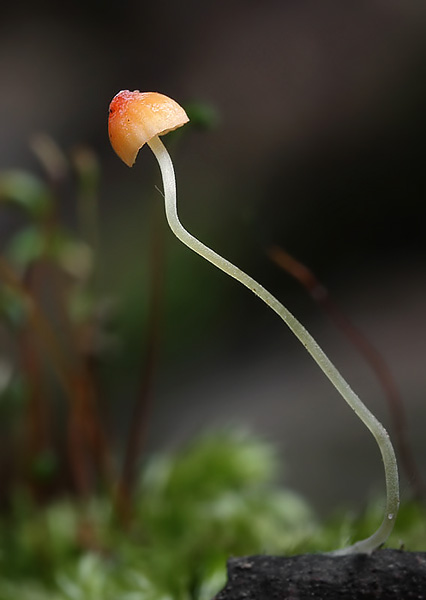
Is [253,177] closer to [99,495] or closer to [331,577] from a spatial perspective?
[99,495]

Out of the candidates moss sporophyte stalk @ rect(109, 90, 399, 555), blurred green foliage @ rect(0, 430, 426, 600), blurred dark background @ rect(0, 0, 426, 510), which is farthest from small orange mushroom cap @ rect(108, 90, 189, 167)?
blurred dark background @ rect(0, 0, 426, 510)

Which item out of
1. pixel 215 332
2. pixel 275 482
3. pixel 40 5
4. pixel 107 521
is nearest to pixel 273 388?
pixel 215 332

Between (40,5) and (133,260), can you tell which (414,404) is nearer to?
(133,260)

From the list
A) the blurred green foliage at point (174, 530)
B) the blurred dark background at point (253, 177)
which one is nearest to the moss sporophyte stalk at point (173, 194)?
the blurred green foliage at point (174, 530)

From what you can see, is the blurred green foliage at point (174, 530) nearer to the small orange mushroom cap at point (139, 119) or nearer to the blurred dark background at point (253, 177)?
the blurred dark background at point (253, 177)

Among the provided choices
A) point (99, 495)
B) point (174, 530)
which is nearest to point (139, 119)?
point (174, 530)

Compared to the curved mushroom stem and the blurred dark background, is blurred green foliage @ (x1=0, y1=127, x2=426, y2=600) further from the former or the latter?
the blurred dark background
